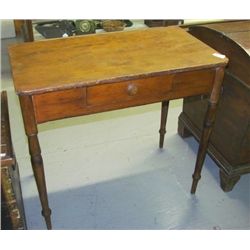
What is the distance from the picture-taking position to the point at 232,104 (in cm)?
158

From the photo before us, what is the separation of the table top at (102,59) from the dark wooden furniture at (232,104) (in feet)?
0.64

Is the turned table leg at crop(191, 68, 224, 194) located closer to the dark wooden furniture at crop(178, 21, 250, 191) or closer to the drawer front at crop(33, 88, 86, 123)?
the dark wooden furniture at crop(178, 21, 250, 191)

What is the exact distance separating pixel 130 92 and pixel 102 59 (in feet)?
0.58

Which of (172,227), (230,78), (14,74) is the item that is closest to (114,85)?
(14,74)

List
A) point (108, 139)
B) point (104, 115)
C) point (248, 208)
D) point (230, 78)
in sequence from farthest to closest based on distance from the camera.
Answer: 1. point (104, 115)
2. point (108, 139)
3. point (248, 208)
4. point (230, 78)

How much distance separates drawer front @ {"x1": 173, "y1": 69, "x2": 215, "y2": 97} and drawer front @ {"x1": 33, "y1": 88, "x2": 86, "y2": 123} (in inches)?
14.1

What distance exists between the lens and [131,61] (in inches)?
47.1

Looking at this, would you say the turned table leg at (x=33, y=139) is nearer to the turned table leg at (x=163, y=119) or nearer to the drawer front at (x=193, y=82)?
the drawer front at (x=193, y=82)

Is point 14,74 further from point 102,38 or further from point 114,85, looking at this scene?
point 102,38

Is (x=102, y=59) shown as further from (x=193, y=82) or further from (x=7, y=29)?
(x=7, y=29)

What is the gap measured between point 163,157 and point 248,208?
21.2 inches

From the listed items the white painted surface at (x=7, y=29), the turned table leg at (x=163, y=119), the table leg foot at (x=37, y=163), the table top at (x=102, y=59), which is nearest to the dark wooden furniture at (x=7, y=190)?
the table leg foot at (x=37, y=163)

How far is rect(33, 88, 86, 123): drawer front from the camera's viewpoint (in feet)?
3.46

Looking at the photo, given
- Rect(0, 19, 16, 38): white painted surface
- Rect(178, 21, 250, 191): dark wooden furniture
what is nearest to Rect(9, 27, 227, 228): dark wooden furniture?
Rect(178, 21, 250, 191): dark wooden furniture
